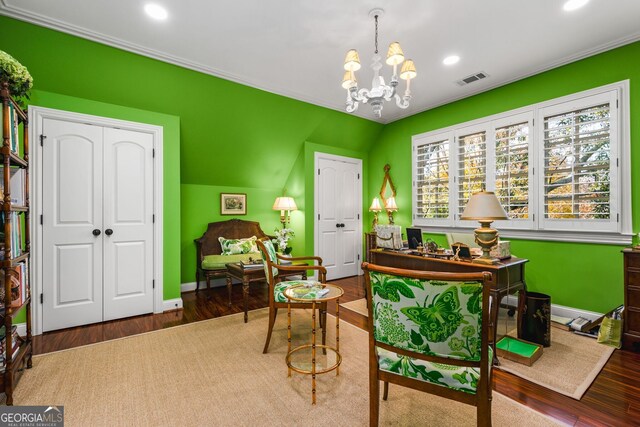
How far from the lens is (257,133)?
14.8 ft

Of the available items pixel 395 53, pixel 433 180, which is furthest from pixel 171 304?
pixel 433 180

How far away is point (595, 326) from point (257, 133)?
16.0 ft

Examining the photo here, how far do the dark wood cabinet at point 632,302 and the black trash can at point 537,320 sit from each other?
2.11 feet

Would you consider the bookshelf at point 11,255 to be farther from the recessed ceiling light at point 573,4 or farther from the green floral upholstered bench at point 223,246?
the recessed ceiling light at point 573,4

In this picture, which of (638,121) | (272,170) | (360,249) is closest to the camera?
(638,121)

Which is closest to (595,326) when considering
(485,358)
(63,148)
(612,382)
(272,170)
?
(612,382)

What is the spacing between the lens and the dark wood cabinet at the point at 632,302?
2.53 metres

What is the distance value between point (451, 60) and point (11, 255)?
14.6 feet

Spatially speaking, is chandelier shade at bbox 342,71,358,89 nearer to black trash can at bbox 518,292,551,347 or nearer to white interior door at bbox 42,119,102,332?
black trash can at bbox 518,292,551,347

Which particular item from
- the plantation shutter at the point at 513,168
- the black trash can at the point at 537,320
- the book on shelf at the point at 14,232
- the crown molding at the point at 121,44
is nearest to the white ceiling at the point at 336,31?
the crown molding at the point at 121,44

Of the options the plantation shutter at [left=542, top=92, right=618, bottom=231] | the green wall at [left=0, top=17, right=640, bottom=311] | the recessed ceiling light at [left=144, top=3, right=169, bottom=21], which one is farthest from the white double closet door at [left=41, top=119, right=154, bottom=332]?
the plantation shutter at [left=542, top=92, right=618, bottom=231]

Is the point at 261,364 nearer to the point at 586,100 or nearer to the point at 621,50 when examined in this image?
the point at 586,100

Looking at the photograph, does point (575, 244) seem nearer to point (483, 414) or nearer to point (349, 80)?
point (483, 414)

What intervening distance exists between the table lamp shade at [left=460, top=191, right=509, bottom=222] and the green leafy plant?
11.7 feet
